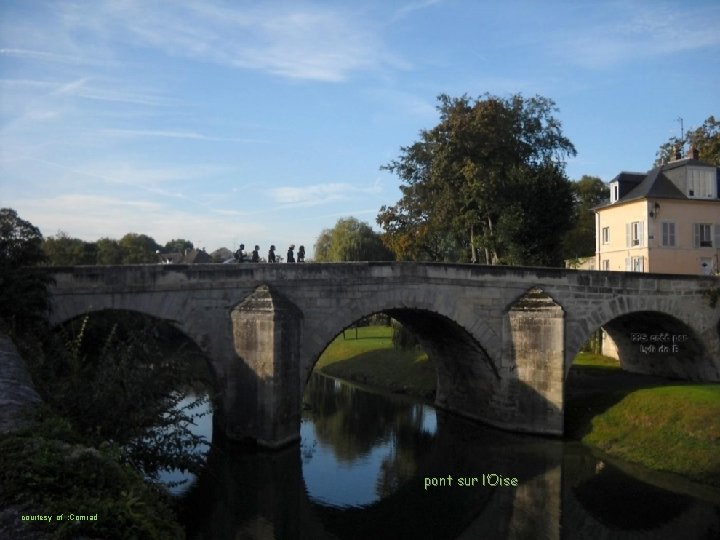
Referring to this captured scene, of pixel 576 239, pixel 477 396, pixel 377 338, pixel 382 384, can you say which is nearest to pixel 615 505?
pixel 477 396

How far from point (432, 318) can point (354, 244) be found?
28.5 metres

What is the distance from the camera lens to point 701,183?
89.1 feet

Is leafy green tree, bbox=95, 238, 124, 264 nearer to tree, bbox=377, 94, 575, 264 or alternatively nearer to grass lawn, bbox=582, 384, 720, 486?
tree, bbox=377, 94, 575, 264

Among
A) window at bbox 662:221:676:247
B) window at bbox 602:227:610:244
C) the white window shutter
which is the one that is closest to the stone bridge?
window at bbox 662:221:676:247

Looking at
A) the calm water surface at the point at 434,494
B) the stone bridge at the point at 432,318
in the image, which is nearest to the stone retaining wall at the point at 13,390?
the calm water surface at the point at 434,494

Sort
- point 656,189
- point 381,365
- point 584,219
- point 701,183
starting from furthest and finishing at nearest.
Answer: point 584,219 → point 381,365 → point 701,183 → point 656,189

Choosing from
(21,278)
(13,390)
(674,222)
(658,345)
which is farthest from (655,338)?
(13,390)

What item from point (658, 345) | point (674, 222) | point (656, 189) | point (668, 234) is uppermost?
point (656, 189)

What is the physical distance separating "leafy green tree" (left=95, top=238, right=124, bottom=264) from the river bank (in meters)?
34.6

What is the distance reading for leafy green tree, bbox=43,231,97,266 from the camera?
41.3 metres

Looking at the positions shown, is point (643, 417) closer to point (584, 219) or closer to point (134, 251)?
point (584, 219)

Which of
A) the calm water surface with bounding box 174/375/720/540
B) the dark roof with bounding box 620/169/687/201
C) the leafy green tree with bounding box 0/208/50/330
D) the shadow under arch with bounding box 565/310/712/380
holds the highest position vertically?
the dark roof with bounding box 620/169/687/201

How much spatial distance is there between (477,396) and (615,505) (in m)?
7.64

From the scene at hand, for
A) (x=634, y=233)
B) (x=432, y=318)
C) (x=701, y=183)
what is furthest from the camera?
(x=634, y=233)
